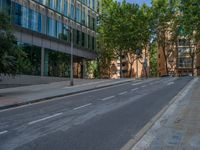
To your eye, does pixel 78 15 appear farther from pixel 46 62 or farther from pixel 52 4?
pixel 46 62

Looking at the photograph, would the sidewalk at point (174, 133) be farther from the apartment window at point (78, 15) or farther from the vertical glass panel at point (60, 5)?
the apartment window at point (78, 15)

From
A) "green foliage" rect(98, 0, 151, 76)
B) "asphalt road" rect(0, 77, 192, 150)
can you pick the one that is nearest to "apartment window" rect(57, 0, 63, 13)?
"green foliage" rect(98, 0, 151, 76)

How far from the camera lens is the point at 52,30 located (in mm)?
51906

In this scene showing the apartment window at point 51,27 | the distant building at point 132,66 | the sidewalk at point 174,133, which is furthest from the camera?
the distant building at point 132,66

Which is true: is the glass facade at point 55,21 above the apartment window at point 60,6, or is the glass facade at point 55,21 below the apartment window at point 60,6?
below

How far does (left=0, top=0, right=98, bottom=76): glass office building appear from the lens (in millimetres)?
43841

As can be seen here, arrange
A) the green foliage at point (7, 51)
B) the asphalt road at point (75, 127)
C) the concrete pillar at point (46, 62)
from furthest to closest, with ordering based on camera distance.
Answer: the concrete pillar at point (46, 62) → the green foliage at point (7, 51) → the asphalt road at point (75, 127)

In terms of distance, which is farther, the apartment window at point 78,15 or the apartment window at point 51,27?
the apartment window at point 78,15

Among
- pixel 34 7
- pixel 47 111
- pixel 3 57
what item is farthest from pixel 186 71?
pixel 47 111

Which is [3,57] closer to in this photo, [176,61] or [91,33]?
[91,33]

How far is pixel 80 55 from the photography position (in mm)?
62094

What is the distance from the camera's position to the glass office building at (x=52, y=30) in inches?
1726

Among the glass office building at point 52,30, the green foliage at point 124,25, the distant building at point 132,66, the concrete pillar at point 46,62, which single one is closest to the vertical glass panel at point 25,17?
the glass office building at point 52,30

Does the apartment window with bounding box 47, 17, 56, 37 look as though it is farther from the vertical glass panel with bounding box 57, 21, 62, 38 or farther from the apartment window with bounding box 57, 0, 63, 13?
the apartment window with bounding box 57, 0, 63, 13
